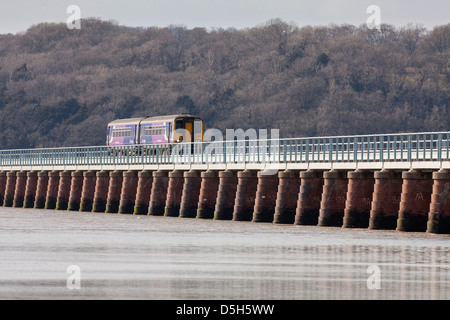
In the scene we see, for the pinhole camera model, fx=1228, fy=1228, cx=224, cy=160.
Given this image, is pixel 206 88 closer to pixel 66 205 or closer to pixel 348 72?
pixel 348 72

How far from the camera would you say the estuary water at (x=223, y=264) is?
959 inches

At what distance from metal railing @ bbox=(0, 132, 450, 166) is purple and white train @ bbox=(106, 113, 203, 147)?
153cm

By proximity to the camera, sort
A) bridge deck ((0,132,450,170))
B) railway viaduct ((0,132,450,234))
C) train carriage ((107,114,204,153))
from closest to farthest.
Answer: railway viaduct ((0,132,450,234)) → bridge deck ((0,132,450,170)) → train carriage ((107,114,204,153))

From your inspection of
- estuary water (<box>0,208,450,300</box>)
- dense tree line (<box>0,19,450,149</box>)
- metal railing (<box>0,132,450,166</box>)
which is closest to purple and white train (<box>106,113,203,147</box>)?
metal railing (<box>0,132,450,166</box>)

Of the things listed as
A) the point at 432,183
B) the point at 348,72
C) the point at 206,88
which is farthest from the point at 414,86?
→ the point at 432,183

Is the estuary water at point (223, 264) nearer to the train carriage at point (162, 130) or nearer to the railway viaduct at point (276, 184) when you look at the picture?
the railway viaduct at point (276, 184)

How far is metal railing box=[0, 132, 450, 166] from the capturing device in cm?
4756

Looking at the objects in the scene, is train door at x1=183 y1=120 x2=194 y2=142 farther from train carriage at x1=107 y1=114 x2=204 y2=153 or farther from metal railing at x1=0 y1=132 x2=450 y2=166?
metal railing at x1=0 y1=132 x2=450 y2=166

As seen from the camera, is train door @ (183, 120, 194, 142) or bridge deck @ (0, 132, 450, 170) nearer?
bridge deck @ (0, 132, 450, 170)

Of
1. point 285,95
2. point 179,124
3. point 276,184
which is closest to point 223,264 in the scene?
point 276,184

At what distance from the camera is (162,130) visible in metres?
78.8

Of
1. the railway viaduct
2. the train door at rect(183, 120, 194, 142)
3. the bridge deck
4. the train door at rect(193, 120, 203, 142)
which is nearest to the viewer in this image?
the railway viaduct

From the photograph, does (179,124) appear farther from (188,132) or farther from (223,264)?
(223,264)

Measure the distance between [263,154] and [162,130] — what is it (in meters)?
23.1
